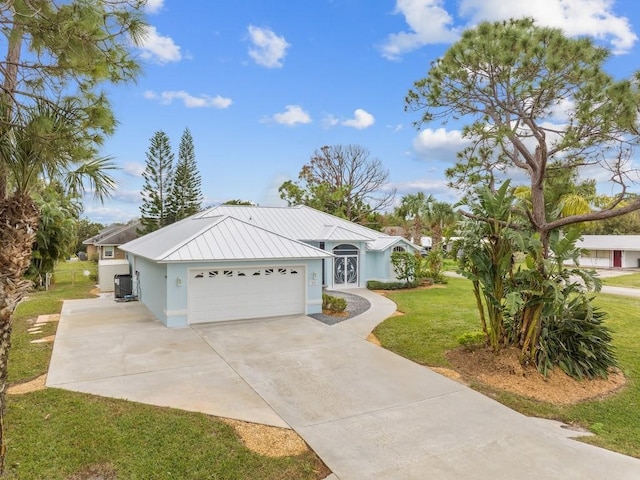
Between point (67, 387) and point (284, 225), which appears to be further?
point (284, 225)

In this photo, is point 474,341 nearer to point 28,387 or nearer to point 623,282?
point 28,387

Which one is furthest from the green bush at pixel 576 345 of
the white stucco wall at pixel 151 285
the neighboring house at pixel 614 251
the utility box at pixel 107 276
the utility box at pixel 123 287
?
the neighboring house at pixel 614 251

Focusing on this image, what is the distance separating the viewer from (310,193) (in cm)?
4134

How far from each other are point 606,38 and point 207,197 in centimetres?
3624

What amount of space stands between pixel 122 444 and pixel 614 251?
5120 cm

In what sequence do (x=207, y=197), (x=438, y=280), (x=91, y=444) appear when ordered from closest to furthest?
1. (x=91, y=444)
2. (x=438, y=280)
3. (x=207, y=197)

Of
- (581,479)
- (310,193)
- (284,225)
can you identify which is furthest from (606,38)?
(310,193)

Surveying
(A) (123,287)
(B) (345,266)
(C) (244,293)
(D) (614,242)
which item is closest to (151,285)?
(C) (244,293)

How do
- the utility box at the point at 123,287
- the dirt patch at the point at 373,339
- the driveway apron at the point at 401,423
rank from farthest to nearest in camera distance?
the utility box at the point at 123,287
the dirt patch at the point at 373,339
the driveway apron at the point at 401,423

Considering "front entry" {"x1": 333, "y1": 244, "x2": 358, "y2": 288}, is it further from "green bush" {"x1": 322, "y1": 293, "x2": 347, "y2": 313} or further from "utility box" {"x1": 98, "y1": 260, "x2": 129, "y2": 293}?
"utility box" {"x1": 98, "y1": 260, "x2": 129, "y2": 293}

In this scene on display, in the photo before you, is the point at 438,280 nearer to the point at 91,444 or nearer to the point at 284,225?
the point at 284,225

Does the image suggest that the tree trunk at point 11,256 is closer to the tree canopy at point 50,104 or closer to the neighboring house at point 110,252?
the tree canopy at point 50,104

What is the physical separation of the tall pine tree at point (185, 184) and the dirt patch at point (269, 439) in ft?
110

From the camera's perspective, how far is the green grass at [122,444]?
16.0 ft
